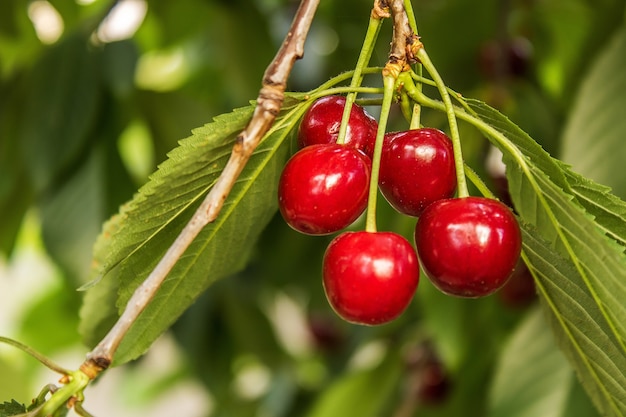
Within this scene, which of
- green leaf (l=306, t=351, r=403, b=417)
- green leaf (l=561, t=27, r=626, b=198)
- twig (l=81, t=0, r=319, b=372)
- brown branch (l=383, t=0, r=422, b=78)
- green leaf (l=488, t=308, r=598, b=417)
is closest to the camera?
twig (l=81, t=0, r=319, b=372)

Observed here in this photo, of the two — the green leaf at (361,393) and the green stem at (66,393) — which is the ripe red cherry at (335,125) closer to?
the green stem at (66,393)

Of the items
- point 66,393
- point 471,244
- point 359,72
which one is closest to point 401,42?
point 359,72

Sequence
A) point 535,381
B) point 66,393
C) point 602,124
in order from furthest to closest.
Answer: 1. point 535,381
2. point 602,124
3. point 66,393

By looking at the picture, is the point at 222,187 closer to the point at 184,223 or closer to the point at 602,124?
the point at 184,223

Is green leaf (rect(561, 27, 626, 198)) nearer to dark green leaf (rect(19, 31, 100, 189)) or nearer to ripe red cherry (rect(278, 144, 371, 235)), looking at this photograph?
ripe red cherry (rect(278, 144, 371, 235))

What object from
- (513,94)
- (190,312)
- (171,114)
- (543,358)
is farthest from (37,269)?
(543,358)

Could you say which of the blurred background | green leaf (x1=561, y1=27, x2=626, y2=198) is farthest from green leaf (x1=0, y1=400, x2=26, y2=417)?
green leaf (x1=561, y1=27, x2=626, y2=198)
